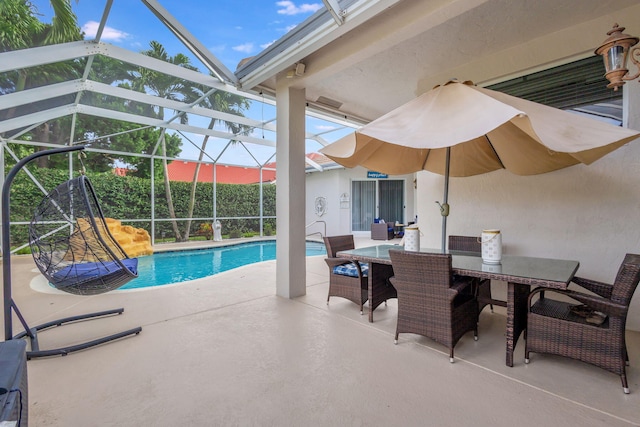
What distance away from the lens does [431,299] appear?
247 centimetres

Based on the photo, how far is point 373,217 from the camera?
13.1 metres

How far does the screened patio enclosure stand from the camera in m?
4.26

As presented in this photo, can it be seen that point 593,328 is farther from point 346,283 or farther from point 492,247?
point 346,283

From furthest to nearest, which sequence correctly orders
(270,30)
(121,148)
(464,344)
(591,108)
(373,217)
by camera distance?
(373,217), (121,148), (270,30), (591,108), (464,344)

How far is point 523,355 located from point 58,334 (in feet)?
14.6

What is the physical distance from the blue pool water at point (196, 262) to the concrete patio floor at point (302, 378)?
3195 millimetres

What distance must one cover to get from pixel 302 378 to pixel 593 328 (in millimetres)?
2100

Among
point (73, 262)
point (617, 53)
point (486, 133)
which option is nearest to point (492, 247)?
point (486, 133)

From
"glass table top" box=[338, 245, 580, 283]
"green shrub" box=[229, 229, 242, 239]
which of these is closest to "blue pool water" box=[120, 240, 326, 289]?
"green shrub" box=[229, 229, 242, 239]

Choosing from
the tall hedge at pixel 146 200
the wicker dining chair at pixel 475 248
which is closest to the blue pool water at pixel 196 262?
the tall hedge at pixel 146 200

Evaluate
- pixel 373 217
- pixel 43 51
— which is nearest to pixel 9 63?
pixel 43 51

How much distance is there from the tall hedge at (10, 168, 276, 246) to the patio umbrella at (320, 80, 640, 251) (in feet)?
31.3

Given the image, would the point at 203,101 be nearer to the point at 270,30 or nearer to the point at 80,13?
the point at 80,13

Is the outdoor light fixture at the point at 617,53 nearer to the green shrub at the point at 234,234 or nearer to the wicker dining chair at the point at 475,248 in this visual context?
the wicker dining chair at the point at 475,248
